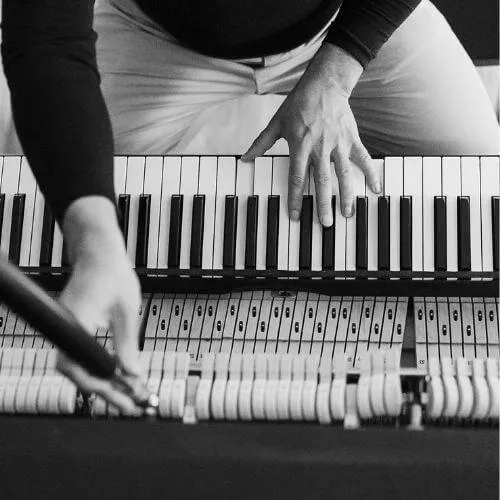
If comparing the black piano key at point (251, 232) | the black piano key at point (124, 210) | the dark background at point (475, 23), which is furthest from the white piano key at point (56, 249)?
the dark background at point (475, 23)

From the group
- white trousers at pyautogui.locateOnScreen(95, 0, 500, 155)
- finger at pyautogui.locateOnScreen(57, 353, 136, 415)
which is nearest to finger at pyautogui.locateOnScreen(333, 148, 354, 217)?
white trousers at pyautogui.locateOnScreen(95, 0, 500, 155)

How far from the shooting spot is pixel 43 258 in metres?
1.39

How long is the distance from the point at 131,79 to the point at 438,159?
680 millimetres

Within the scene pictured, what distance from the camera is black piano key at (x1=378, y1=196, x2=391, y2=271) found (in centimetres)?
134

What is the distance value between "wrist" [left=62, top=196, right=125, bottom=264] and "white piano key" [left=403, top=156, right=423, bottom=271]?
23.7 inches

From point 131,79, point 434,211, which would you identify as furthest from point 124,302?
point 131,79

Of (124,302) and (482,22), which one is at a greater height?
(482,22)

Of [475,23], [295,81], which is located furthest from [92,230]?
[475,23]

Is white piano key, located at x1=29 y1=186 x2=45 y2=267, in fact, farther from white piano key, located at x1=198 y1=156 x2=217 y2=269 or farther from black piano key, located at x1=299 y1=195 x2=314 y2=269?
black piano key, located at x1=299 y1=195 x2=314 y2=269

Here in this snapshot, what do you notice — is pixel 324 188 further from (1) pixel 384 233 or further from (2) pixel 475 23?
(2) pixel 475 23

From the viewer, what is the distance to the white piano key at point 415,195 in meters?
1.34

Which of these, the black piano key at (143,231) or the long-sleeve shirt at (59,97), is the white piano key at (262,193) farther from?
the long-sleeve shirt at (59,97)

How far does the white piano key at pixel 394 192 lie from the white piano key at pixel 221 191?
28 centimetres

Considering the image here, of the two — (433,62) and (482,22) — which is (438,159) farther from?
(482,22)
